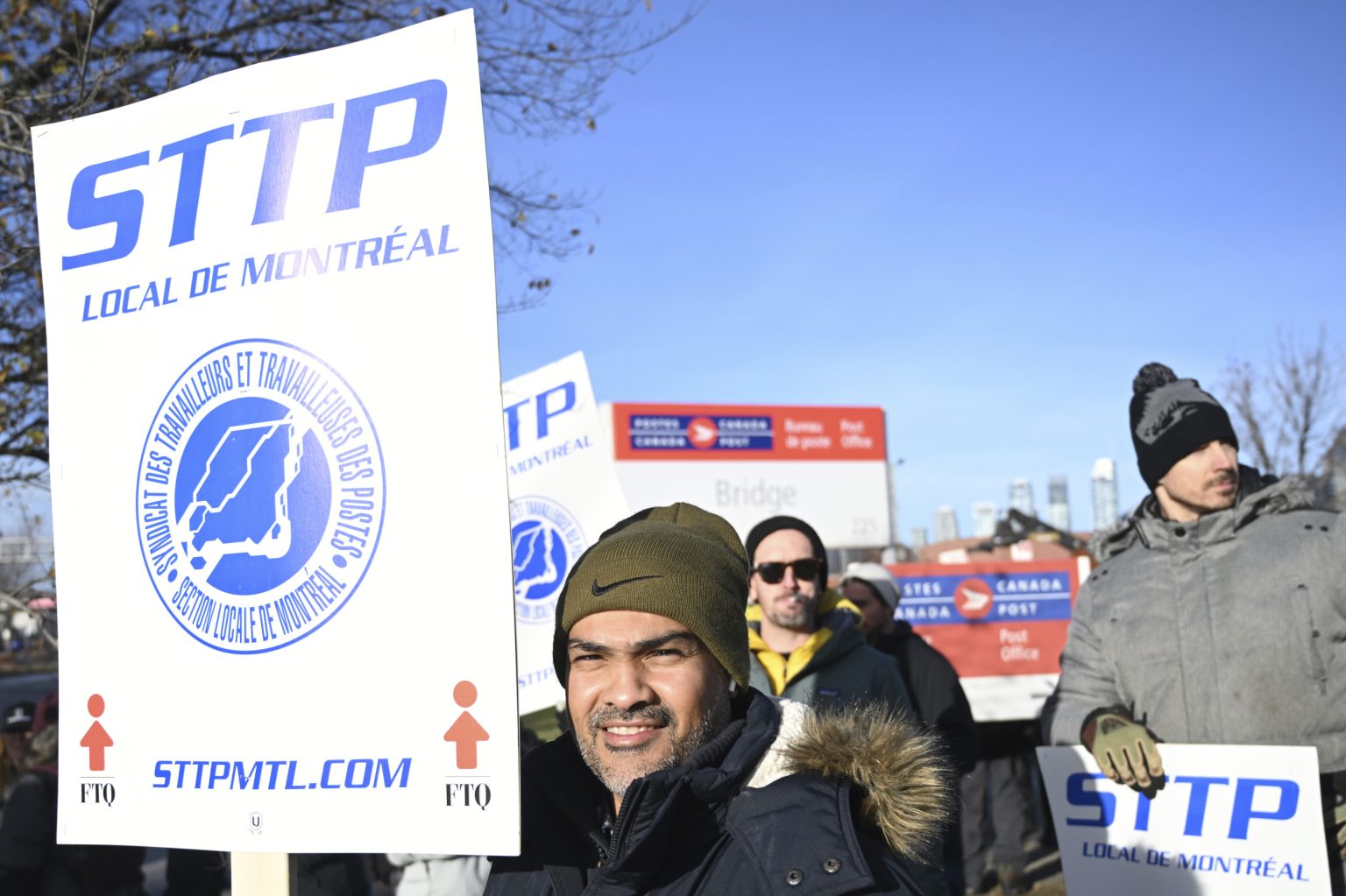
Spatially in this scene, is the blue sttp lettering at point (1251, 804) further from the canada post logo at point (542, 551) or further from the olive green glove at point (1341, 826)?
the canada post logo at point (542, 551)

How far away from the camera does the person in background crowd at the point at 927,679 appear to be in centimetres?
467

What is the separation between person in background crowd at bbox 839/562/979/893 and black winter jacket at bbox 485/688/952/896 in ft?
7.47

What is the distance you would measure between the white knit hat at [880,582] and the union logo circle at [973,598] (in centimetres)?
473

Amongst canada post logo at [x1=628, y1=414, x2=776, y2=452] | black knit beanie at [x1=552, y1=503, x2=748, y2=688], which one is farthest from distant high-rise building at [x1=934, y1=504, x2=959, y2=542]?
black knit beanie at [x1=552, y1=503, x2=748, y2=688]

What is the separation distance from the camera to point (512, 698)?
5.91 feet

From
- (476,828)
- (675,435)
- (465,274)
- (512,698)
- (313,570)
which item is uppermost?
(675,435)

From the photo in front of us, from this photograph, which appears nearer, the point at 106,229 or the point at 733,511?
the point at 106,229

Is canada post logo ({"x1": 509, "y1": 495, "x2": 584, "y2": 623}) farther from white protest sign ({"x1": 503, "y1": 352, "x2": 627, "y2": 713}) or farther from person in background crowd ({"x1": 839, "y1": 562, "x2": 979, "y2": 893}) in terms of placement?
person in background crowd ({"x1": 839, "y1": 562, "x2": 979, "y2": 893})

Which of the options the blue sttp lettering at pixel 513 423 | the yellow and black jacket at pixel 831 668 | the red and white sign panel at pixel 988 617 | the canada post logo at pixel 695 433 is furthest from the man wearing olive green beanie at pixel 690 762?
the canada post logo at pixel 695 433

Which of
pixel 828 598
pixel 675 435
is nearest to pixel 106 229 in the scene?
pixel 828 598

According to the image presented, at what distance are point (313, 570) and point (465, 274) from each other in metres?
0.56

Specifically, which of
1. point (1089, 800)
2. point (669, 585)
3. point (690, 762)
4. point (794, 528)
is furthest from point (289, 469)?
point (794, 528)

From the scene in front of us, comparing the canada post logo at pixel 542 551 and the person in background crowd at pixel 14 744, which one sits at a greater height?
the canada post logo at pixel 542 551

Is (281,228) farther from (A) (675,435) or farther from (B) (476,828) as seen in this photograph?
(A) (675,435)
